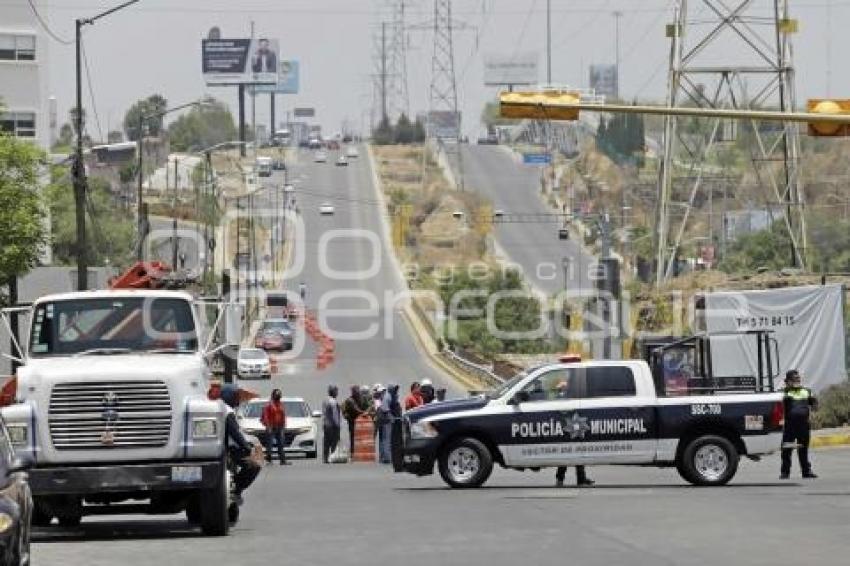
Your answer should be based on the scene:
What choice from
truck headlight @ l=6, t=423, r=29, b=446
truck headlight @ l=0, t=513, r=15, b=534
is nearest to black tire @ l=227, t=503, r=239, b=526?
truck headlight @ l=6, t=423, r=29, b=446

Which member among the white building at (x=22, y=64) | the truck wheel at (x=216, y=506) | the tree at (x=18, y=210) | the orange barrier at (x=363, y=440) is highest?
the white building at (x=22, y=64)

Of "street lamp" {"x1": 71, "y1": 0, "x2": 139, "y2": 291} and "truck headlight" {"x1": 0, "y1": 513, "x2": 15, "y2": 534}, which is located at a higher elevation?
"street lamp" {"x1": 71, "y1": 0, "x2": 139, "y2": 291}

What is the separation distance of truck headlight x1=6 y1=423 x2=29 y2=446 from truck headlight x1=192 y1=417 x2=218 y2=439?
162 cm

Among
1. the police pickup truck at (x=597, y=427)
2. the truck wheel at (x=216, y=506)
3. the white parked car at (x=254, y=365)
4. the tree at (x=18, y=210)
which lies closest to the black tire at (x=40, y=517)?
the truck wheel at (x=216, y=506)

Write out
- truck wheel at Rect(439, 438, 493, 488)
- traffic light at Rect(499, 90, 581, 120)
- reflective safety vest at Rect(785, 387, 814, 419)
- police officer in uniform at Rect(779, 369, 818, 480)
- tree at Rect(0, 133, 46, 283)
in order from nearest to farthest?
truck wheel at Rect(439, 438, 493, 488)
police officer in uniform at Rect(779, 369, 818, 480)
reflective safety vest at Rect(785, 387, 814, 419)
traffic light at Rect(499, 90, 581, 120)
tree at Rect(0, 133, 46, 283)

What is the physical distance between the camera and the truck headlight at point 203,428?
21016mm

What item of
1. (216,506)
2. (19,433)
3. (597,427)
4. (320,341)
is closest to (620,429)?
(597,427)

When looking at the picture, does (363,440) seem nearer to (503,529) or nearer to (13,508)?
(503,529)

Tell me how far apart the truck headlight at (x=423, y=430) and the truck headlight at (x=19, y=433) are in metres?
10.1

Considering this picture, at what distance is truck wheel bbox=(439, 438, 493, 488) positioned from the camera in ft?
98.3

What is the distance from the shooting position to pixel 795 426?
3103 cm

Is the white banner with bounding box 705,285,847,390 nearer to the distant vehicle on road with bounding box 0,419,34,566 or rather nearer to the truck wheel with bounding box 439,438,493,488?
the truck wheel with bounding box 439,438,493,488

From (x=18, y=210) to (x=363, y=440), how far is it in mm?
10781

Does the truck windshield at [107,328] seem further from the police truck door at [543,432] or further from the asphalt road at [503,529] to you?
the police truck door at [543,432]
